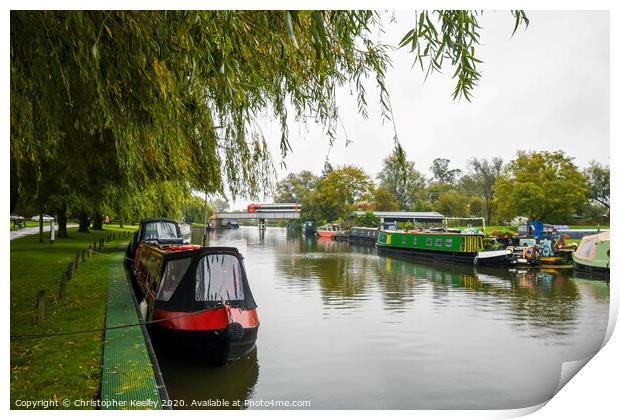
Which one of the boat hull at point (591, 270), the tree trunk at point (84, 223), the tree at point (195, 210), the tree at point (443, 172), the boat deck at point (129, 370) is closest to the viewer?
the boat deck at point (129, 370)

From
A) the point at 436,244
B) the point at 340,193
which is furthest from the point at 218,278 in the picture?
the point at 436,244

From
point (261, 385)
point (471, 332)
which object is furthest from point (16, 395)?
point (471, 332)

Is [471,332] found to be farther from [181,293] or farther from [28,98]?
[28,98]

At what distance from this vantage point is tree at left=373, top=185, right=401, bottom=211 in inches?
341

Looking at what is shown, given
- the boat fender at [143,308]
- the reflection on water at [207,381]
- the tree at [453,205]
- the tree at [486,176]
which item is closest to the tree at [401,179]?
the tree at [453,205]

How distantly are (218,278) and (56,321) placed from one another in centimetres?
214

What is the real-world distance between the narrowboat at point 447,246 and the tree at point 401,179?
7029 mm

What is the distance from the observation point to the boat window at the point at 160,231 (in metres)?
8.91

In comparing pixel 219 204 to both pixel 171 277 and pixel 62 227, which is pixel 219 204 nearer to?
pixel 171 277

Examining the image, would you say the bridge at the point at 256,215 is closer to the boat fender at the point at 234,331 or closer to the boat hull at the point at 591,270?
the boat fender at the point at 234,331

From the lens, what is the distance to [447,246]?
20.1m

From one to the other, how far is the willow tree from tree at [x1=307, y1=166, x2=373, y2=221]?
2.05 m
